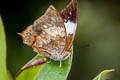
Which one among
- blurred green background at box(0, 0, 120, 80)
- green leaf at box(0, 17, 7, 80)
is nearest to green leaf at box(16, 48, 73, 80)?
green leaf at box(0, 17, 7, 80)

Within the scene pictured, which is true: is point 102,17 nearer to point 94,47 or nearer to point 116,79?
point 94,47

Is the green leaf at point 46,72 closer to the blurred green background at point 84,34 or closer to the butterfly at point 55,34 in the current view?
the butterfly at point 55,34

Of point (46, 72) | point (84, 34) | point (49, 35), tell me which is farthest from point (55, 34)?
point (84, 34)

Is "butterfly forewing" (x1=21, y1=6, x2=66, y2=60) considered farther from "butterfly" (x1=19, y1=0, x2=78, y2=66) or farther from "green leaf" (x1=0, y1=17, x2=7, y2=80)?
"green leaf" (x1=0, y1=17, x2=7, y2=80)

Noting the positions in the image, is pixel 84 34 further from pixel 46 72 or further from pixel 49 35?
pixel 46 72

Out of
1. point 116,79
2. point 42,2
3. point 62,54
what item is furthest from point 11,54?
point 62,54
